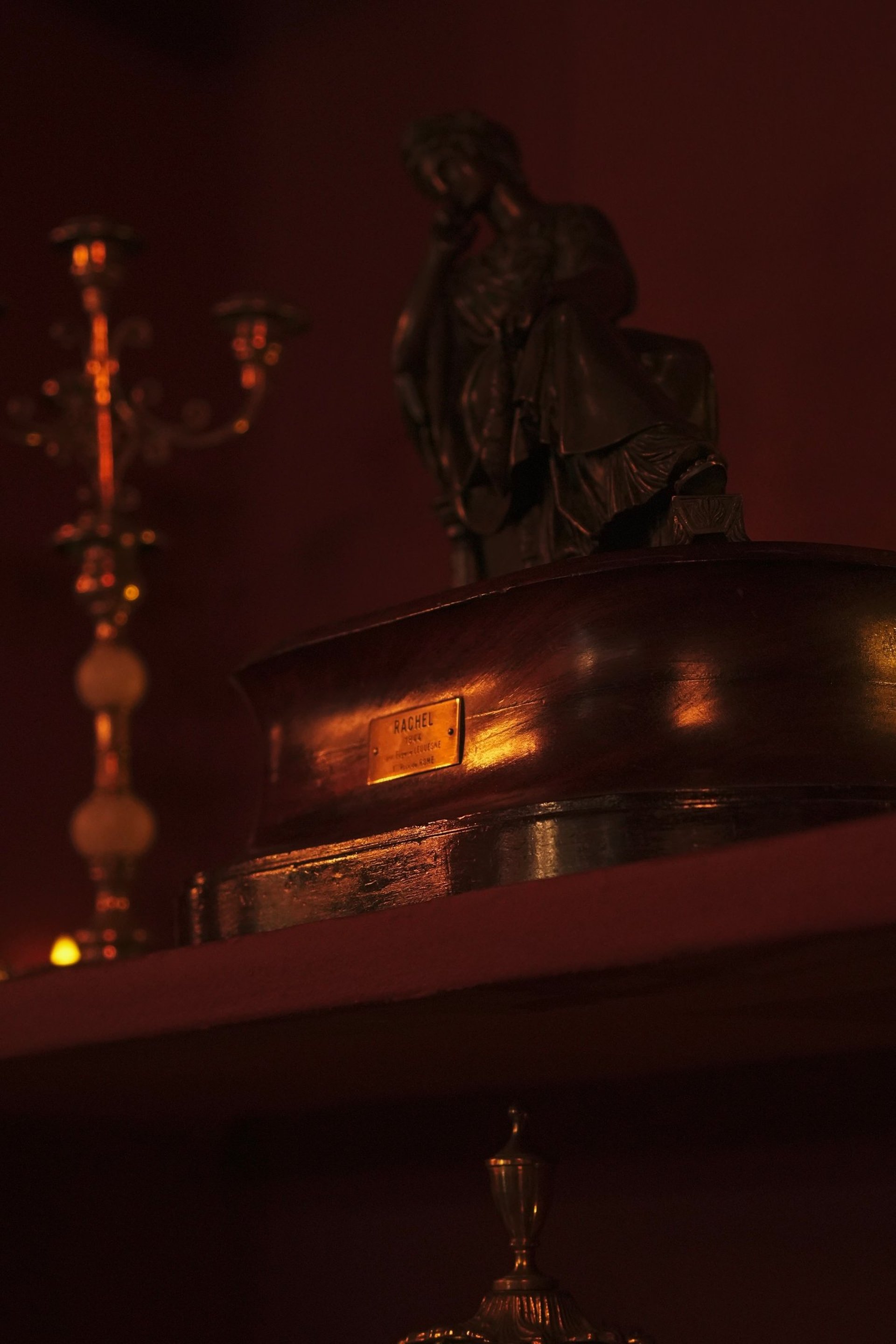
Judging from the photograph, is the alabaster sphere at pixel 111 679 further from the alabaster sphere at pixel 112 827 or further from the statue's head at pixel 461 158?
the statue's head at pixel 461 158

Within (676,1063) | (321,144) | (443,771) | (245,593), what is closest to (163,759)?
(245,593)

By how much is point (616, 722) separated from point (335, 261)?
1.22 meters

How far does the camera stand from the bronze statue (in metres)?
1.08

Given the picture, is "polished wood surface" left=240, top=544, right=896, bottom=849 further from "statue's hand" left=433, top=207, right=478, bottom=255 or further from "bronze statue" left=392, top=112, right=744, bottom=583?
"statue's hand" left=433, top=207, right=478, bottom=255

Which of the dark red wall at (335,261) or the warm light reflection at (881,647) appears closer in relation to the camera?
the warm light reflection at (881,647)

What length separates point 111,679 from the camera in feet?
5.98

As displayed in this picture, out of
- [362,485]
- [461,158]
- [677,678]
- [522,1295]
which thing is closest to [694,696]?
[677,678]

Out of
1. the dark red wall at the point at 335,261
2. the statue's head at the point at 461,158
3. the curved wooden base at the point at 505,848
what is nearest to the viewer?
the curved wooden base at the point at 505,848

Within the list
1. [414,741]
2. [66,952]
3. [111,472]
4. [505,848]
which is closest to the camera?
Result: [505,848]

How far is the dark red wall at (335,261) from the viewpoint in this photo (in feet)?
5.02

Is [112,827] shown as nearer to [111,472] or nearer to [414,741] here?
[111,472]

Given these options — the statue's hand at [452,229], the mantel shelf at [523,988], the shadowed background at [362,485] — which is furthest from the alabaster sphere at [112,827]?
the statue's hand at [452,229]

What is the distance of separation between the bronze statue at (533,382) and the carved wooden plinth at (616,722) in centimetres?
6

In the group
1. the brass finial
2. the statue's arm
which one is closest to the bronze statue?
the statue's arm
